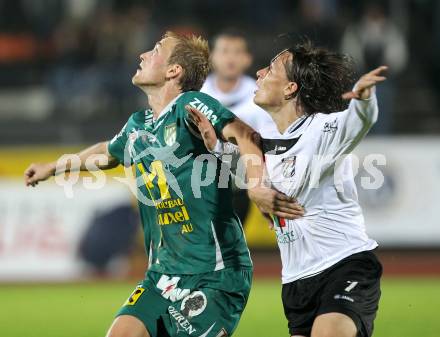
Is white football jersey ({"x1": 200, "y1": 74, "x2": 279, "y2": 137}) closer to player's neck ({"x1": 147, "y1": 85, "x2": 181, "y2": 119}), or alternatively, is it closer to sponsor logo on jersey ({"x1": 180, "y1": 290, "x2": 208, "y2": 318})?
player's neck ({"x1": 147, "y1": 85, "x2": 181, "y2": 119})

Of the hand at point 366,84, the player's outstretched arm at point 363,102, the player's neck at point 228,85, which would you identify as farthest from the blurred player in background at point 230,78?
the hand at point 366,84

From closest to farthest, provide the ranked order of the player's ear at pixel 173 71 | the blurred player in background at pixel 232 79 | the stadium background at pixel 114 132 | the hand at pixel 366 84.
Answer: the hand at pixel 366 84 < the player's ear at pixel 173 71 < the blurred player in background at pixel 232 79 < the stadium background at pixel 114 132

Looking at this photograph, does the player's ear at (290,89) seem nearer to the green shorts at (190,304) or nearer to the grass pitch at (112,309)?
the green shorts at (190,304)

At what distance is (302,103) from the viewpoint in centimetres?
538

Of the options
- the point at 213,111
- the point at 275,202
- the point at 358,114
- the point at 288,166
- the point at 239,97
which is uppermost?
the point at 239,97

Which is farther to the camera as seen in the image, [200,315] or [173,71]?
[173,71]

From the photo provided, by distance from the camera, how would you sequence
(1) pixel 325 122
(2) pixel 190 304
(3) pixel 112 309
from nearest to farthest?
(1) pixel 325 122, (2) pixel 190 304, (3) pixel 112 309

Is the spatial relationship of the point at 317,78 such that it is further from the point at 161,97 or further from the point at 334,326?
the point at 334,326

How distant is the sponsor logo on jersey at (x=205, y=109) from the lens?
5.16m

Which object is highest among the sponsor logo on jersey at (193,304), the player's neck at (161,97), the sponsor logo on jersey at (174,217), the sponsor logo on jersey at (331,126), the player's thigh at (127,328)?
the player's neck at (161,97)

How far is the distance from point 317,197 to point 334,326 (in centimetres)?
77

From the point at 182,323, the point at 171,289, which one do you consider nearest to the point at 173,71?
the point at 171,289

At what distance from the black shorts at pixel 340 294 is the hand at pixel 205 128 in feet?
3.08

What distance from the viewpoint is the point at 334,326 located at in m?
4.77
